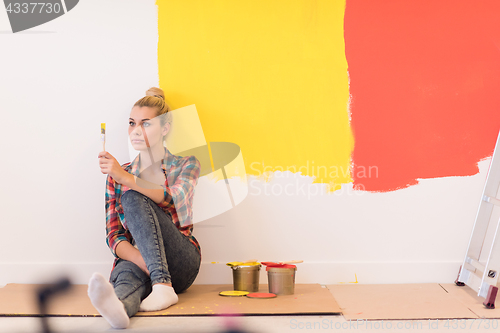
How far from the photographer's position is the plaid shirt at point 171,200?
1.73 meters

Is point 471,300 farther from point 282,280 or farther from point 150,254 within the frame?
point 150,254

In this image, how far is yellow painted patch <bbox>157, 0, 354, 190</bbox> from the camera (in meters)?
2.04

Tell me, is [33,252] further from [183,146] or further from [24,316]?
[183,146]

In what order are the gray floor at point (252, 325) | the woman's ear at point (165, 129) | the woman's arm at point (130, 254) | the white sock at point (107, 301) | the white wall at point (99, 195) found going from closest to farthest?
the white sock at point (107, 301) → the gray floor at point (252, 325) → the woman's arm at point (130, 254) → the woman's ear at point (165, 129) → the white wall at point (99, 195)

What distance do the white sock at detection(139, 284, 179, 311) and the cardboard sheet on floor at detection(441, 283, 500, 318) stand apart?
1097 millimetres

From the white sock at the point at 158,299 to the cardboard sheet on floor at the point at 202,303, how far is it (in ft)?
0.06

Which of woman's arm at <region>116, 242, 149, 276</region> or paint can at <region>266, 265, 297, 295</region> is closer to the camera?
woman's arm at <region>116, 242, 149, 276</region>

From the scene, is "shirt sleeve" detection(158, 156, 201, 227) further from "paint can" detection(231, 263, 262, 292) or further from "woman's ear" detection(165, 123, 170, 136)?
"paint can" detection(231, 263, 262, 292)

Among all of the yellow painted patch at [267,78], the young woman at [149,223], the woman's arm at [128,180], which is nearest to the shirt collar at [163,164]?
the young woman at [149,223]

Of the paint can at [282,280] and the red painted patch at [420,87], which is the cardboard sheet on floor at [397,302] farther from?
the red painted patch at [420,87]

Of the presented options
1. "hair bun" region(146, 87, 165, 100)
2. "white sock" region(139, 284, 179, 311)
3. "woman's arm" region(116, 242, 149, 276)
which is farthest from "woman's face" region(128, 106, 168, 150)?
"white sock" region(139, 284, 179, 311)

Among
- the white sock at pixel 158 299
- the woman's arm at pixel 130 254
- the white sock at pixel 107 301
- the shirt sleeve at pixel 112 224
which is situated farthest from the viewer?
the shirt sleeve at pixel 112 224

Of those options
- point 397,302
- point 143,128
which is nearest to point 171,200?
point 143,128

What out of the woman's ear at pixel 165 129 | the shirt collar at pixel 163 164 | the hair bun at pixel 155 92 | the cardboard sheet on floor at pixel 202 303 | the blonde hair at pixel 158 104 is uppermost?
the hair bun at pixel 155 92
